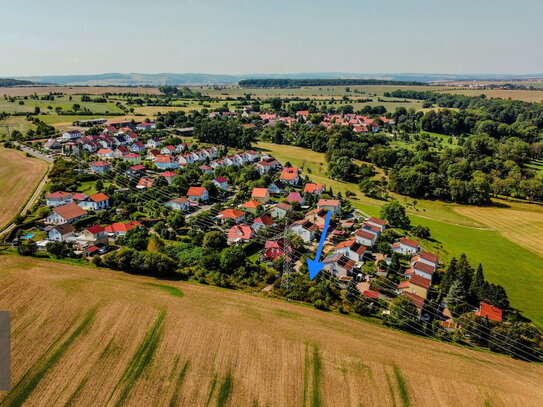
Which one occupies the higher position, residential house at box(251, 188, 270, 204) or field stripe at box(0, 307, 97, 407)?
field stripe at box(0, 307, 97, 407)

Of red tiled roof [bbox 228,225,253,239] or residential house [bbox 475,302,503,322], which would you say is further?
red tiled roof [bbox 228,225,253,239]

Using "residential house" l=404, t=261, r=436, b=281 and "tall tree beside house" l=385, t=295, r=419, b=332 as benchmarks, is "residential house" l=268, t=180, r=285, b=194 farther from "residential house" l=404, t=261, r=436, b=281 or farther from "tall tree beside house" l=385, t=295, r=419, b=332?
"tall tree beside house" l=385, t=295, r=419, b=332

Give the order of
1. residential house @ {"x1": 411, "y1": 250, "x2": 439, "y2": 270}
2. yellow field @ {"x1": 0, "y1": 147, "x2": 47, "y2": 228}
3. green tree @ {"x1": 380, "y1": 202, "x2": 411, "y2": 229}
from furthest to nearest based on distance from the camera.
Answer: yellow field @ {"x1": 0, "y1": 147, "x2": 47, "y2": 228}, green tree @ {"x1": 380, "y1": 202, "x2": 411, "y2": 229}, residential house @ {"x1": 411, "y1": 250, "x2": 439, "y2": 270}

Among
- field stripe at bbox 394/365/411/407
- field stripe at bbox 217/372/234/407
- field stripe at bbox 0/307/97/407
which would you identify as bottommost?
field stripe at bbox 394/365/411/407

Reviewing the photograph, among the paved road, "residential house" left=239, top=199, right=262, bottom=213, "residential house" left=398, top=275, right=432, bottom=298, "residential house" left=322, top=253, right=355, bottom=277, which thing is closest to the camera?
"residential house" left=398, top=275, right=432, bottom=298

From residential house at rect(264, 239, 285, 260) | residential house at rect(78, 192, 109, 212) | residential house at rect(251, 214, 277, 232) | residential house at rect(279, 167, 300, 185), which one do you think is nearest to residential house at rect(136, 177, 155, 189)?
residential house at rect(78, 192, 109, 212)

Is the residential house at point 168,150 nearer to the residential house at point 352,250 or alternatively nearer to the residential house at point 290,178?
the residential house at point 290,178
